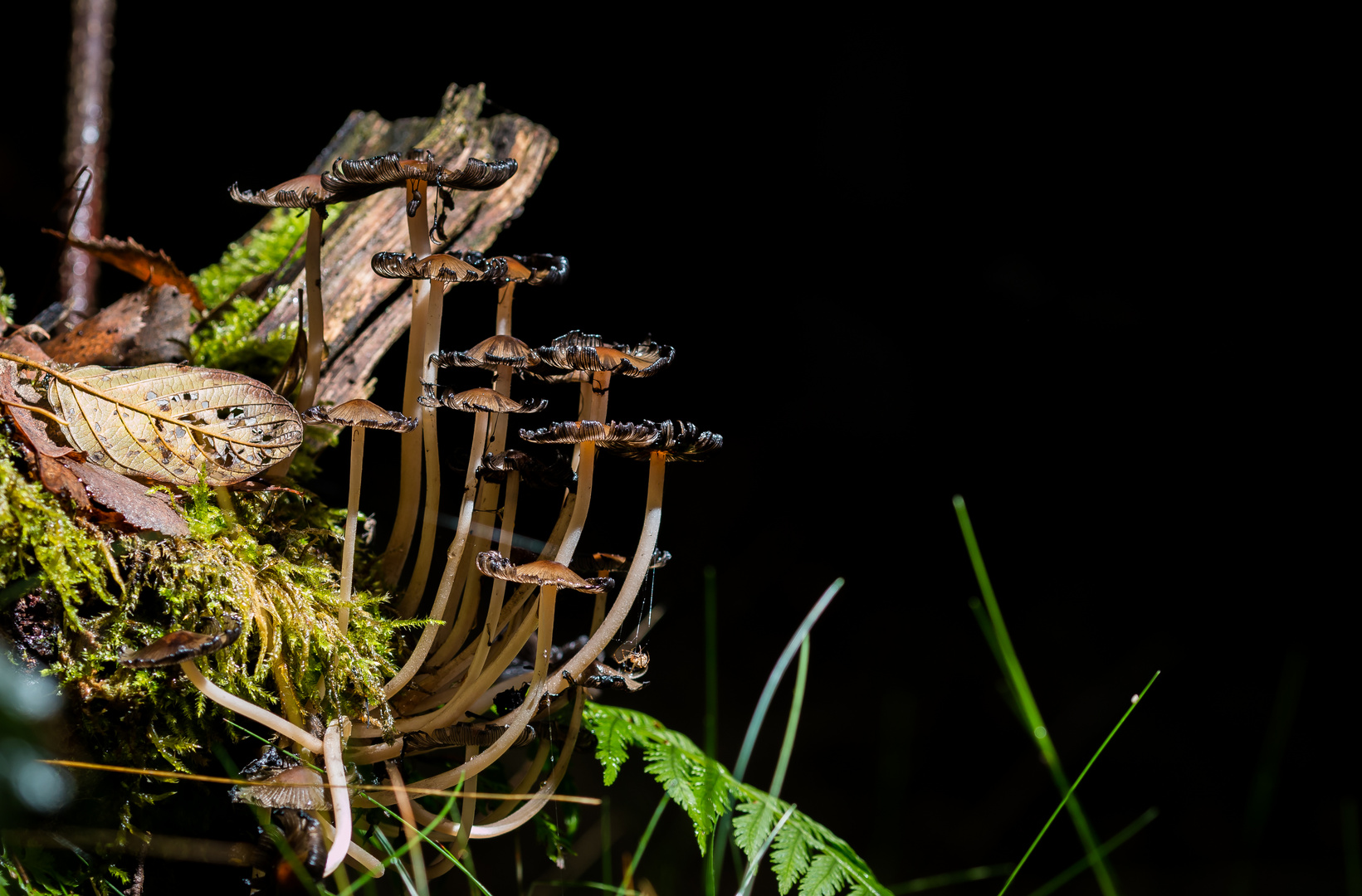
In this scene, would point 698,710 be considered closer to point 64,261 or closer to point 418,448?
point 418,448

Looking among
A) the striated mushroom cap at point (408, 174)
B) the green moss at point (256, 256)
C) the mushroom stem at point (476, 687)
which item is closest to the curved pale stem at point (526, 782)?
the mushroom stem at point (476, 687)

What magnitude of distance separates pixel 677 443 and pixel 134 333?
846 millimetres

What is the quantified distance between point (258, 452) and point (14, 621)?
26 centimetres

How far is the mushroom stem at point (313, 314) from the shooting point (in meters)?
1.00

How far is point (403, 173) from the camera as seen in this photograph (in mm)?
883

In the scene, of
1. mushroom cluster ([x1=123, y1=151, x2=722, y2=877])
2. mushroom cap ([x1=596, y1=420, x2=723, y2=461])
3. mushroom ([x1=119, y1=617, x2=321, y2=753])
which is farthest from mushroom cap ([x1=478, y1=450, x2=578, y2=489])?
mushroom ([x1=119, y1=617, x2=321, y2=753])

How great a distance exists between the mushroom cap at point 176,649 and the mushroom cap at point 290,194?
503 mm

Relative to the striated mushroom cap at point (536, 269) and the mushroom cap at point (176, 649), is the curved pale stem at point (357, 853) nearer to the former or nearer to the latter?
the mushroom cap at point (176, 649)

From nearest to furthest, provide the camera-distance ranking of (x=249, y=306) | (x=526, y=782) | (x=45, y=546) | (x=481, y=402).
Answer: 1. (x=45, y=546)
2. (x=481, y=402)
3. (x=526, y=782)
4. (x=249, y=306)

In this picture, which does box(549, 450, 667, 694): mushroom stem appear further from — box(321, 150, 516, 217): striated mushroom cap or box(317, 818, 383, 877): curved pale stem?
box(321, 150, 516, 217): striated mushroom cap

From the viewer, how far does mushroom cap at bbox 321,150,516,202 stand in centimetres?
87

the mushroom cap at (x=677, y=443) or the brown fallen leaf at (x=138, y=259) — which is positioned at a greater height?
the brown fallen leaf at (x=138, y=259)

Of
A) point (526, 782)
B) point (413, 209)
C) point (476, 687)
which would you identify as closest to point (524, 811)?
point (526, 782)

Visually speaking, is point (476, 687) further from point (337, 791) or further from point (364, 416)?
point (364, 416)
